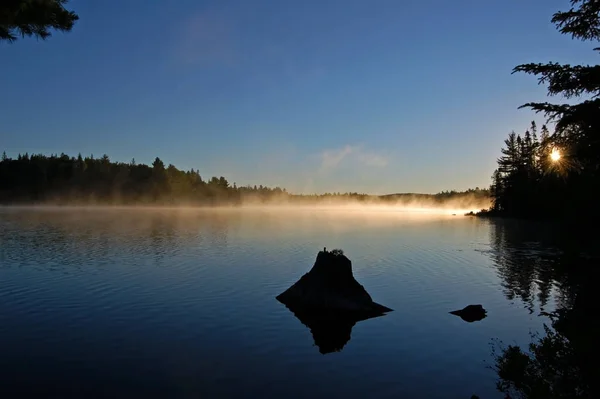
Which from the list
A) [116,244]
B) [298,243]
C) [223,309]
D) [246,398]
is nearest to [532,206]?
[298,243]

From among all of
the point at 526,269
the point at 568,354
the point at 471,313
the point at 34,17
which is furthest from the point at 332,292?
the point at 526,269

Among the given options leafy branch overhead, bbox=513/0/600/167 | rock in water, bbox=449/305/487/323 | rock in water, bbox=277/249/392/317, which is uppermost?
leafy branch overhead, bbox=513/0/600/167

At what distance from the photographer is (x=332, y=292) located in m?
28.9

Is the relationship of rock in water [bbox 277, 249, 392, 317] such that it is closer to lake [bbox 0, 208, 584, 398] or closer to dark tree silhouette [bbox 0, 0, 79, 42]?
lake [bbox 0, 208, 584, 398]

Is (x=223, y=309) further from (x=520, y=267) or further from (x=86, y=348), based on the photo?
(x=520, y=267)

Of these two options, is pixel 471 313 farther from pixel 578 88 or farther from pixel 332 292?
pixel 578 88

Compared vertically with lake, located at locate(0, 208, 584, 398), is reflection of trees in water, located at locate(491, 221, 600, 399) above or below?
above

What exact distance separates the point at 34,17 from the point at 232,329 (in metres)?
16.7

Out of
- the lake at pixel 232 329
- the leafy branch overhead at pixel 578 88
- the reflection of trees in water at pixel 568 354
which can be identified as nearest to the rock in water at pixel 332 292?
the lake at pixel 232 329

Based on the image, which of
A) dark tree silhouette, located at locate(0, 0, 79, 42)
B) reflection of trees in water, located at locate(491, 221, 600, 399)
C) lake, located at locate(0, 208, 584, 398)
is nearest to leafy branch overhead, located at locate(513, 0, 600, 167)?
reflection of trees in water, located at locate(491, 221, 600, 399)

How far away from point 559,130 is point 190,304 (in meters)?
23.7

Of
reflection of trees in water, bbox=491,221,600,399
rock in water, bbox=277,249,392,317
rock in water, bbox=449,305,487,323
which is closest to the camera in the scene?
reflection of trees in water, bbox=491,221,600,399

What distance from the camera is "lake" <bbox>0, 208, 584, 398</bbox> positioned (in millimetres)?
16578

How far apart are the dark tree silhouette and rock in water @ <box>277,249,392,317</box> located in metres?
19.8
